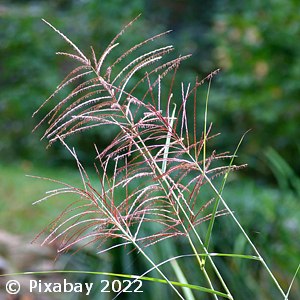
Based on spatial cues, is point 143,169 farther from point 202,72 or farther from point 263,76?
point 202,72

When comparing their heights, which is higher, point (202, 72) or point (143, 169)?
point (143, 169)

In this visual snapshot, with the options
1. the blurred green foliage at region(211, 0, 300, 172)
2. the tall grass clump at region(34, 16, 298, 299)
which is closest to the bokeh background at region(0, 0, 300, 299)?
the blurred green foliage at region(211, 0, 300, 172)

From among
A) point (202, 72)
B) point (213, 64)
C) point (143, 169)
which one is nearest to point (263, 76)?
point (213, 64)

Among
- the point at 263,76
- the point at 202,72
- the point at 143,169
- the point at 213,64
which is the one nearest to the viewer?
the point at 143,169

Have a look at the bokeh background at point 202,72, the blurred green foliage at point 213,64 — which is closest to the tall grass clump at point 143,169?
the bokeh background at point 202,72

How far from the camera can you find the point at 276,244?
268cm

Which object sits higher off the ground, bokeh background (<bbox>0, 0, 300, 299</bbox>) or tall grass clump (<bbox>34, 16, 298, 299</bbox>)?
tall grass clump (<bbox>34, 16, 298, 299</bbox>)

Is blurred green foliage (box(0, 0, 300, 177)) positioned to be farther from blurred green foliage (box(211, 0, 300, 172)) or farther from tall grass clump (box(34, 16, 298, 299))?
tall grass clump (box(34, 16, 298, 299))

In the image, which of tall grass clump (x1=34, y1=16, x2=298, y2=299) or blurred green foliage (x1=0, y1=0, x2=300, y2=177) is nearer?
tall grass clump (x1=34, y1=16, x2=298, y2=299)

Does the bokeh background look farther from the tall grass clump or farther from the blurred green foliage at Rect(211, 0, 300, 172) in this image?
the tall grass clump

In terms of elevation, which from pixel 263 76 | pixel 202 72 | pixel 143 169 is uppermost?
pixel 143 169

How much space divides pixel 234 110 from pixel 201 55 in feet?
4.40

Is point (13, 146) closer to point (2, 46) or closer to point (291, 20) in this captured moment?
point (2, 46)

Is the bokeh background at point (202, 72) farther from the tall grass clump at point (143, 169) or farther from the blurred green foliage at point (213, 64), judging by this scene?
the tall grass clump at point (143, 169)
